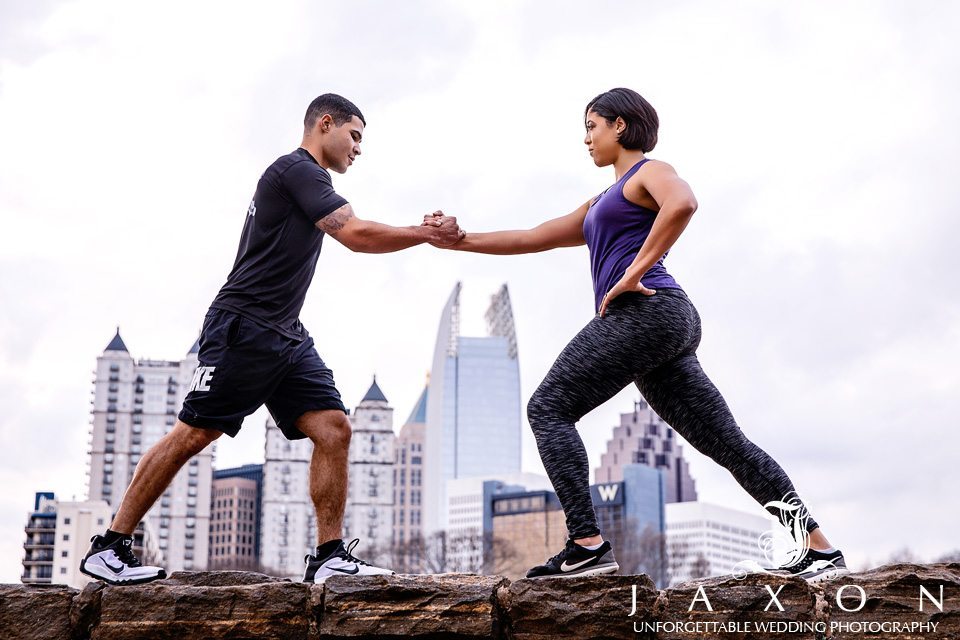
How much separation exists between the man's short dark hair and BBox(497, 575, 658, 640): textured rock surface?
2.69 m

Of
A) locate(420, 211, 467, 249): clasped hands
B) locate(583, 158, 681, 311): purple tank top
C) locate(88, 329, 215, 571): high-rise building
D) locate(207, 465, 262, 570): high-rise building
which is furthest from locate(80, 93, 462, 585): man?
locate(207, 465, 262, 570): high-rise building

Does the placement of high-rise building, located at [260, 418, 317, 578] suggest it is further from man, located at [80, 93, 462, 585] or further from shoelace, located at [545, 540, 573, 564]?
shoelace, located at [545, 540, 573, 564]

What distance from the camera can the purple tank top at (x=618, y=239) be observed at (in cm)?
566

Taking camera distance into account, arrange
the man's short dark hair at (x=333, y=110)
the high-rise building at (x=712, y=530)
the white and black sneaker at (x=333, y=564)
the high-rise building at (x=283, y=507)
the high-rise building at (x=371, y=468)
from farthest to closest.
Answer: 1. the high-rise building at (x=712, y=530)
2. the high-rise building at (x=371, y=468)
3. the high-rise building at (x=283, y=507)
4. the man's short dark hair at (x=333, y=110)
5. the white and black sneaker at (x=333, y=564)

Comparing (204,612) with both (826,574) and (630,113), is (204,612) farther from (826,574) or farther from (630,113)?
(630,113)

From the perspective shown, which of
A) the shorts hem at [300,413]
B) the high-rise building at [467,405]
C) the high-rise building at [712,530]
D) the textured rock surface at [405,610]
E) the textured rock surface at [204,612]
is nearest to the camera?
the textured rock surface at [405,610]

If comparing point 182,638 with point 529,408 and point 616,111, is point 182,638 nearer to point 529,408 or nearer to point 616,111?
point 529,408

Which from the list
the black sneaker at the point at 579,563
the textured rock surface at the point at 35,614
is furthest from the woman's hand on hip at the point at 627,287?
the textured rock surface at the point at 35,614

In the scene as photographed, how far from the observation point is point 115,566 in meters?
5.58

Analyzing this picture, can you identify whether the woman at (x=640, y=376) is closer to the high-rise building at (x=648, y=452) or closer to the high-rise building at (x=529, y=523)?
the high-rise building at (x=529, y=523)

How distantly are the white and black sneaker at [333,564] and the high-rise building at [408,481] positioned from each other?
16841 centimetres

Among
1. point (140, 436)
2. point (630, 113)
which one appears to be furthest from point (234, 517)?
point (630, 113)

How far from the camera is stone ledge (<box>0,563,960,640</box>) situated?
4.95 m

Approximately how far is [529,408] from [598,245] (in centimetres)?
91
